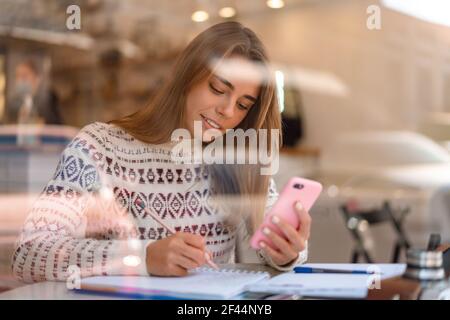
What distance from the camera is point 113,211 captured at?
112 centimetres

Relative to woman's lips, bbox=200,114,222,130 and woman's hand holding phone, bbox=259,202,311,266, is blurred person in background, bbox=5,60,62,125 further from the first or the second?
woman's hand holding phone, bbox=259,202,311,266

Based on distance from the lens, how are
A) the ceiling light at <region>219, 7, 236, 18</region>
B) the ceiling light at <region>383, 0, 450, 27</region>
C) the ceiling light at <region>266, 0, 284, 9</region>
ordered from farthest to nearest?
the ceiling light at <region>266, 0, 284, 9</region>
the ceiling light at <region>219, 7, 236, 18</region>
the ceiling light at <region>383, 0, 450, 27</region>

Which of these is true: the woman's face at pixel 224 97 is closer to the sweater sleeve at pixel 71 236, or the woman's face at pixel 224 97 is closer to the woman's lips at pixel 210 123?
the woman's lips at pixel 210 123

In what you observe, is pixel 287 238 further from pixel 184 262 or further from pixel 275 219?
pixel 184 262

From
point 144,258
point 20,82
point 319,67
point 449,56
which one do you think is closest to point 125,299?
point 144,258

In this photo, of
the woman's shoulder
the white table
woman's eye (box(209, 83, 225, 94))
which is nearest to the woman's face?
woman's eye (box(209, 83, 225, 94))

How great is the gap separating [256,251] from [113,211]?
255 millimetres

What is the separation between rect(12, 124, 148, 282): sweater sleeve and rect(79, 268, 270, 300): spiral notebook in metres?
0.04

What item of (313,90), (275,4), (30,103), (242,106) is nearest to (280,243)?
(242,106)

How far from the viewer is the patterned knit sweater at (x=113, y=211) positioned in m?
0.98

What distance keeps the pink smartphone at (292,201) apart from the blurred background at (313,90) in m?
0.30

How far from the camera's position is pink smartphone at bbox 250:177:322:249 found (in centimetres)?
97

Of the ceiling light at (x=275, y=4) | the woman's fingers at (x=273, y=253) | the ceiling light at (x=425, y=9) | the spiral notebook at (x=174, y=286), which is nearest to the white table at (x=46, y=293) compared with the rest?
the spiral notebook at (x=174, y=286)
